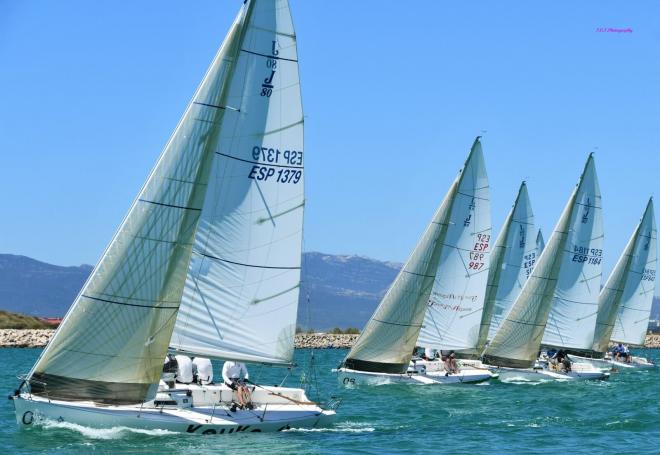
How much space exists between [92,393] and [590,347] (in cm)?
3480

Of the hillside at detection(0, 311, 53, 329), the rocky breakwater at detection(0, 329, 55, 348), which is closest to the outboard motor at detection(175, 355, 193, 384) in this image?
the rocky breakwater at detection(0, 329, 55, 348)

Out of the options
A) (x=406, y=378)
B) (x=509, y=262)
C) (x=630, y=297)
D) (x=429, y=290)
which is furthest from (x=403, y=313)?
(x=630, y=297)

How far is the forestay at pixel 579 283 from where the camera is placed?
173 ft

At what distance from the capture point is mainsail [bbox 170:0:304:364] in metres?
26.6

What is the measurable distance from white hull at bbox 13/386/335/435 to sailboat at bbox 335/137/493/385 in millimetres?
13960

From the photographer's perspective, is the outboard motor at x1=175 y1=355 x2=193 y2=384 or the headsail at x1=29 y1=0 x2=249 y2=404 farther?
the outboard motor at x1=175 y1=355 x2=193 y2=384

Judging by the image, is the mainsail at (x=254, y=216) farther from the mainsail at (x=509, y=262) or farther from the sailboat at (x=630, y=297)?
the sailboat at (x=630, y=297)

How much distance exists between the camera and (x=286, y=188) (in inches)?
1081

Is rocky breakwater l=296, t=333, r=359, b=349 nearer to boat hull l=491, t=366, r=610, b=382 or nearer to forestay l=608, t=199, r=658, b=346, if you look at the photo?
forestay l=608, t=199, r=658, b=346

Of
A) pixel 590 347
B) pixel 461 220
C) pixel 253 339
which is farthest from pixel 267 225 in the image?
pixel 590 347

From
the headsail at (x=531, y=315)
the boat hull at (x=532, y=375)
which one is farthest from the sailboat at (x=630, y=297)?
the headsail at (x=531, y=315)

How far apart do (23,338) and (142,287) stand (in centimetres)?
5137

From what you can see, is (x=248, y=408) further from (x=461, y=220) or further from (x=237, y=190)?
(x=461, y=220)

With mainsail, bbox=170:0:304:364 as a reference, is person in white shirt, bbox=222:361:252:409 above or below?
below
